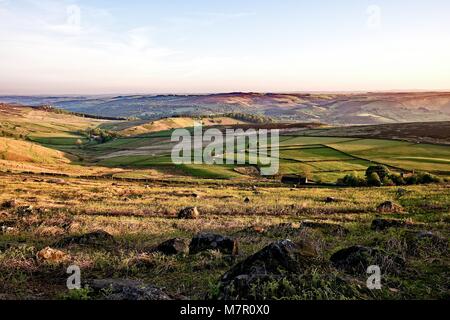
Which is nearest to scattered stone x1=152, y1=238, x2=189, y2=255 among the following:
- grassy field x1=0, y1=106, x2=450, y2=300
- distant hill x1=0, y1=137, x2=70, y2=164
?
grassy field x1=0, y1=106, x2=450, y2=300

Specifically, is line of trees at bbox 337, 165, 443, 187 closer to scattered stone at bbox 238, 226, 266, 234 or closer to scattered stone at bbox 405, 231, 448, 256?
scattered stone at bbox 238, 226, 266, 234

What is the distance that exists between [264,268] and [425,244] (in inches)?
322

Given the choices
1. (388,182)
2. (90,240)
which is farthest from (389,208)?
(388,182)

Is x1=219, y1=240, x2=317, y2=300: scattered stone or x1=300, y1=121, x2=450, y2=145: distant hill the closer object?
x1=219, y1=240, x2=317, y2=300: scattered stone

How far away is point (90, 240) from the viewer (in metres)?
16.9

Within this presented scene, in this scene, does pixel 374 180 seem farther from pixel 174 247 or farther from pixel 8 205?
pixel 174 247

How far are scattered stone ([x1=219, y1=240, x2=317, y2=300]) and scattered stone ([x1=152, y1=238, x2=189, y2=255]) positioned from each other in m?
4.89

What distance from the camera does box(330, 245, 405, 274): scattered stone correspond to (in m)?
11.5

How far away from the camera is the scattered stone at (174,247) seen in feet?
49.2

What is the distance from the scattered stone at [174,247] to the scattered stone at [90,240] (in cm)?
287

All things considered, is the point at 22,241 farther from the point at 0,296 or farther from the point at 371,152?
the point at 371,152

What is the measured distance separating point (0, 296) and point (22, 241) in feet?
31.3

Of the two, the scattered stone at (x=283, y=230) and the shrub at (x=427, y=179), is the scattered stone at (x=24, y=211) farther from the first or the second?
the shrub at (x=427, y=179)

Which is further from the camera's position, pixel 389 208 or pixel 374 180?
pixel 374 180
